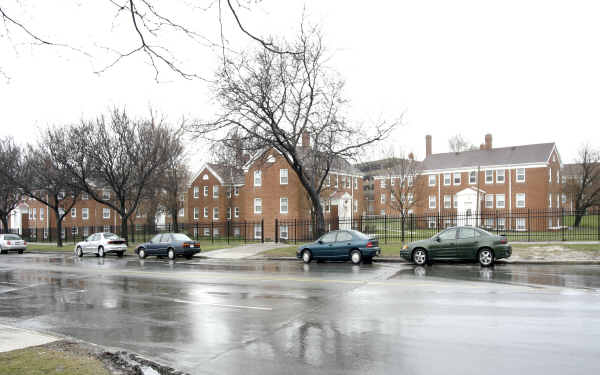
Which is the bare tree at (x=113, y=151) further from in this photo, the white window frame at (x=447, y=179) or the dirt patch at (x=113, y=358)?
the white window frame at (x=447, y=179)

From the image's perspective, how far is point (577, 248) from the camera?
20031 millimetres

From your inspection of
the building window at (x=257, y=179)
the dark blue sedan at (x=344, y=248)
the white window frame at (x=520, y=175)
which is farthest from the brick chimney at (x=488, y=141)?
the dark blue sedan at (x=344, y=248)

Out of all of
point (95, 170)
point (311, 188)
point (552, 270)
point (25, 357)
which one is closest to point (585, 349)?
point (25, 357)

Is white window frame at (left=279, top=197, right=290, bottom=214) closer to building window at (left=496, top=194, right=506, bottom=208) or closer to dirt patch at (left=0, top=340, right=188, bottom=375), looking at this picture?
building window at (left=496, top=194, right=506, bottom=208)

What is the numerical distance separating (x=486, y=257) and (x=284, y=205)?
2972cm

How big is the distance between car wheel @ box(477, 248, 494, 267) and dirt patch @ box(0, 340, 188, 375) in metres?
13.9

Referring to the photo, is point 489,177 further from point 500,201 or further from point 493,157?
point 500,201

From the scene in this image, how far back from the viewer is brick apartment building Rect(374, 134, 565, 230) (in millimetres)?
50469

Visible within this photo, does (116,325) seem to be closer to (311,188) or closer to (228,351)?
(228,351)

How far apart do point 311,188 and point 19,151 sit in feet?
114

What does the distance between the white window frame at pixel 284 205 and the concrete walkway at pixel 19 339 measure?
122 ft

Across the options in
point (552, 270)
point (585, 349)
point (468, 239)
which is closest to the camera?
point (585, 349)

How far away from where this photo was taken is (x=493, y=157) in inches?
2160

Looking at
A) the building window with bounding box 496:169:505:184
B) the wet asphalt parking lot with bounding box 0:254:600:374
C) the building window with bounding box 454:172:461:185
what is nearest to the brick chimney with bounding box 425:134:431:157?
the building window with bounding box 454:172:461:185
